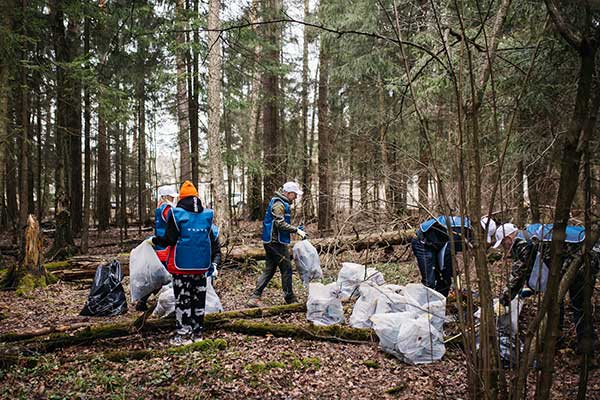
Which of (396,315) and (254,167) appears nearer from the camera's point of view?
(396,315)

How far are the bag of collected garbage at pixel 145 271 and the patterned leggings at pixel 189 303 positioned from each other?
2.76 feet

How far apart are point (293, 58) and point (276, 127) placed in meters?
6.83

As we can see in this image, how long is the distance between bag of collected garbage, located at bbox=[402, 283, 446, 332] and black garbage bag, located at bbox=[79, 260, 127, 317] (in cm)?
397

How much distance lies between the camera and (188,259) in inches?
196

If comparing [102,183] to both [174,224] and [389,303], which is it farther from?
[389,303]

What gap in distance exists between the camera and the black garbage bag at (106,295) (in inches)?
244

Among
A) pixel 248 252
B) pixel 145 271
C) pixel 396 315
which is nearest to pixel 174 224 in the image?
pixel 145 271

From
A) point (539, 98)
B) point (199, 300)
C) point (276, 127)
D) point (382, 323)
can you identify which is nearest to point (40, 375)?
point (199, 300)

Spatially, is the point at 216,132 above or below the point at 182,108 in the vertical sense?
below

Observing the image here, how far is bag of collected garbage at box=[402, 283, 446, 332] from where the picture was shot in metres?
4.89

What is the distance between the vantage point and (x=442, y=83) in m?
8.25

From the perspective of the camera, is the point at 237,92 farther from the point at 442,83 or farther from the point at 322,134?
the point at 442,83

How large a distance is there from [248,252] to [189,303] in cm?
A: 463

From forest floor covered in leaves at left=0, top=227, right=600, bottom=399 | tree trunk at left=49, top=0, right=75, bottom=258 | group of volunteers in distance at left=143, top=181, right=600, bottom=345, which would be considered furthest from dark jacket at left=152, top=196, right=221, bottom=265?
tree trunk at left=49, top=0, right=75, bottom=258
